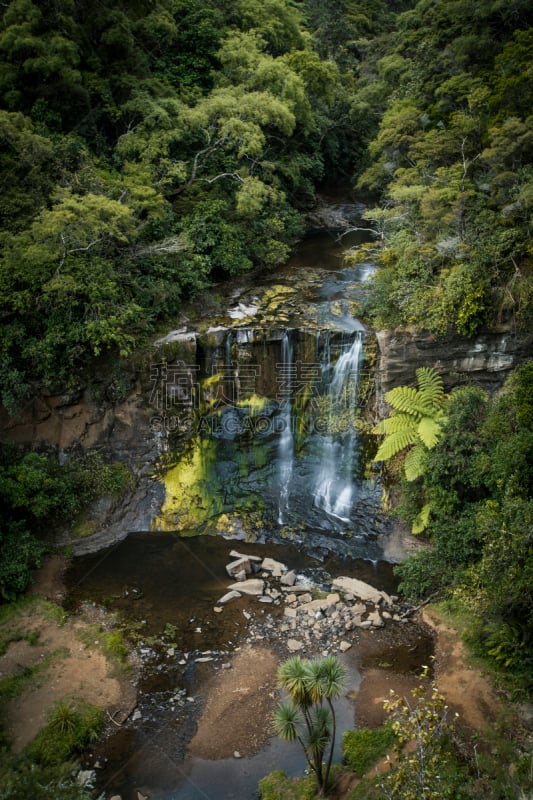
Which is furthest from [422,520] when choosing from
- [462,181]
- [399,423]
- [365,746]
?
[462,181]

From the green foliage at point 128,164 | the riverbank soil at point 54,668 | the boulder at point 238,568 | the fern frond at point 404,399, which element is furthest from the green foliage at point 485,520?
the green foliage at point 128,164

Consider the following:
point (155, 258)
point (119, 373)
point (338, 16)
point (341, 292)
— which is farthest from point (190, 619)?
point (338, 16)

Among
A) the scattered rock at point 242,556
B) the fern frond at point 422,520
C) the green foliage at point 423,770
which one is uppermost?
the fern frond at point 422,520

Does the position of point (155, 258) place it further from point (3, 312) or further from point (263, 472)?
point (263, 472)

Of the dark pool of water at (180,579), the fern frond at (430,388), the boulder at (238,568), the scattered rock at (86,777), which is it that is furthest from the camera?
the boulder at (238,568)

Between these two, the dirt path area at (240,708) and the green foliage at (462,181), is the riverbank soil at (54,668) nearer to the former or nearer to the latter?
the dirt path area at (240,708)

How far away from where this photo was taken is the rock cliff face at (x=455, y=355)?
13683 millimetres

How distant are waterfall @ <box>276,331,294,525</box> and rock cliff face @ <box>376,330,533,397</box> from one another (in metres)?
2.76

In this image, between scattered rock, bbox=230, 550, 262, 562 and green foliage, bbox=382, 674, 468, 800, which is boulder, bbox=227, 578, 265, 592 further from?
green foliage, bbox=382, 674, 468, 800

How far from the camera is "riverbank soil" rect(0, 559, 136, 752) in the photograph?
980 centimetres

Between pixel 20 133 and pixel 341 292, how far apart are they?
35.3ft

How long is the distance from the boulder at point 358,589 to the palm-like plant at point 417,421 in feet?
5.71

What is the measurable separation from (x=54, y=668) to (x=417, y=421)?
31.6 ft

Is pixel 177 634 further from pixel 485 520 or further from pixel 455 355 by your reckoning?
pixel 455 355
